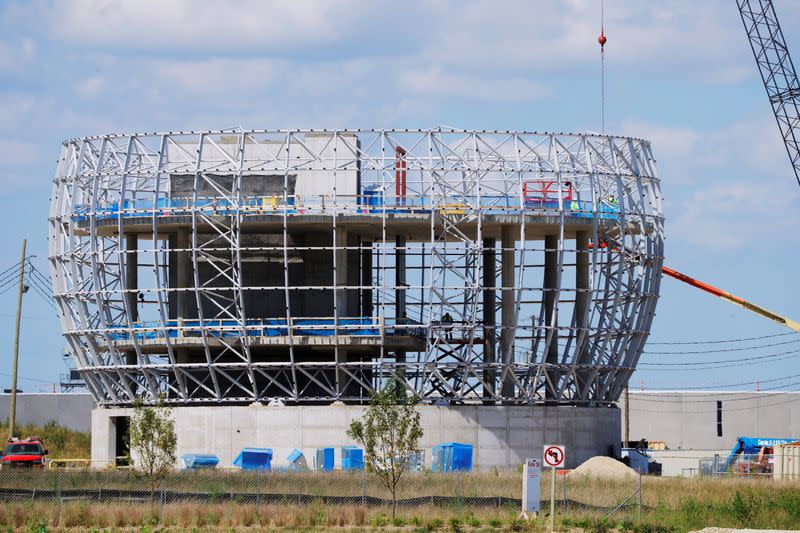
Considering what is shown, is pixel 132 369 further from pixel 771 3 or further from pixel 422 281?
pixel 771 3

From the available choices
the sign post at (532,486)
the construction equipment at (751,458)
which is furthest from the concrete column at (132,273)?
the sign post at (532,486)

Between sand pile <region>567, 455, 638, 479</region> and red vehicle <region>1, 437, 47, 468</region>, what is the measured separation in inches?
1075

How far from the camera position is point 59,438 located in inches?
4412

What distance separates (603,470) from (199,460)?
2123 centimetres

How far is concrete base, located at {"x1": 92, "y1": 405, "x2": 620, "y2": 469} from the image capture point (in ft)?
277

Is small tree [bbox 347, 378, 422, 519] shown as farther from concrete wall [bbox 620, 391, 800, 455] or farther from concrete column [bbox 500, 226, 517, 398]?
concrete wall [bbox 620, 391, 800, 455]

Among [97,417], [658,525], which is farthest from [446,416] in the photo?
[658,525]

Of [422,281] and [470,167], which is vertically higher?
[470,167]

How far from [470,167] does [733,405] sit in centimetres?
5324

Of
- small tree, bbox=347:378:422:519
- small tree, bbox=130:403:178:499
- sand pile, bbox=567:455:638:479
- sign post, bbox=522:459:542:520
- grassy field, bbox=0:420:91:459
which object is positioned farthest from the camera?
grassy field, bbox=0:420:91:459

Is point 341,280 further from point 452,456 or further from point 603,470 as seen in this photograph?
point 603,470

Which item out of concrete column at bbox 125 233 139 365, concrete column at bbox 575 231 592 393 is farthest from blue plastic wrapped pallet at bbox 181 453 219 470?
concrete column at bbox 575 231 592 393

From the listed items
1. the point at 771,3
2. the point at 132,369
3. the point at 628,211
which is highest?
the point at 771,3

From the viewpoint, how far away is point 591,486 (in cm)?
6812
